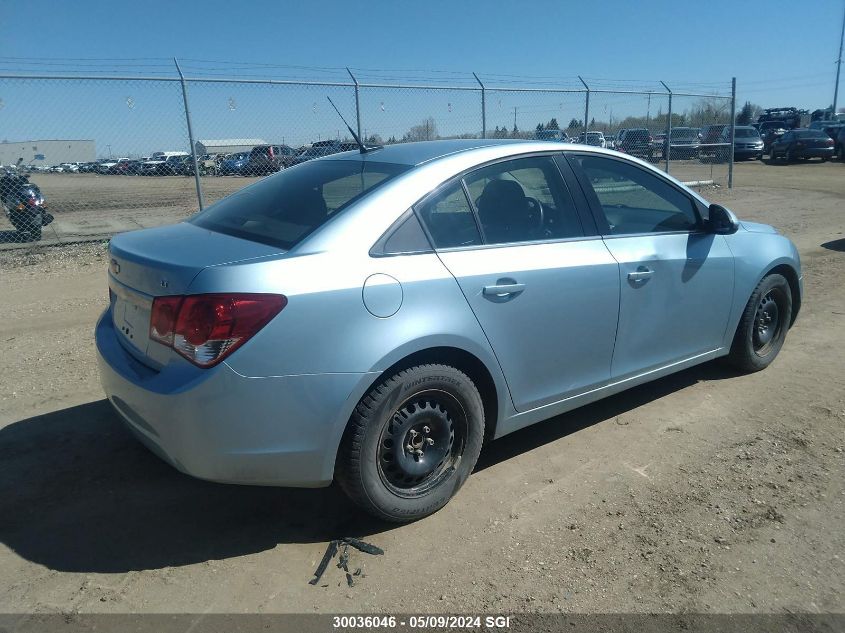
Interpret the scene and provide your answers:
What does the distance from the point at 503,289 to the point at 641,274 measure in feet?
3.36

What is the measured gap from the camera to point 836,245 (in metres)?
9.55

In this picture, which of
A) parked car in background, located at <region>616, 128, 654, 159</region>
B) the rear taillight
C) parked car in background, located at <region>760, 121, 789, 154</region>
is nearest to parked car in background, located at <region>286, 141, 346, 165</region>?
the rear taillight

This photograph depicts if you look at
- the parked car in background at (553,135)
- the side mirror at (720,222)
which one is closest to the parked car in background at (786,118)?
the parked car in background at (553,135)

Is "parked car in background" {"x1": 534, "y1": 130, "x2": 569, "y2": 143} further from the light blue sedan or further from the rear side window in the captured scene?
the rear side window

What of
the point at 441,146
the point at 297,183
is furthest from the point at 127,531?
the point at 441,146

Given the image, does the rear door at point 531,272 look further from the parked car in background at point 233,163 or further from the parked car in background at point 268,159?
the parked car in background at point 233,163

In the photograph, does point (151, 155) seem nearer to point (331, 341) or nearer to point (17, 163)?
point (17, 163)

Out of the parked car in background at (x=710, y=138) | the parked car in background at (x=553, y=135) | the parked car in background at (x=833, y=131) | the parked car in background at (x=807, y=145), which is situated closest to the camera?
the parked car in background at (x=553, y=135)

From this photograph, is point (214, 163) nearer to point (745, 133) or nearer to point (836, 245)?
point (836, 245)

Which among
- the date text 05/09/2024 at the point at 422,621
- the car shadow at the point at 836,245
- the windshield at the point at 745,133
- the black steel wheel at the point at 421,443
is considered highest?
the windshield at the point at 745,133

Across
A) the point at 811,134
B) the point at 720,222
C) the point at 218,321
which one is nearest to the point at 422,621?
the point at 218,321

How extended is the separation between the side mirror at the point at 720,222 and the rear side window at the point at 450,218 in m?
1.80

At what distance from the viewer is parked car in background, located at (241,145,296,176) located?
10891 millimetres

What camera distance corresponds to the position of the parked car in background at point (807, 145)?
28.9 m
